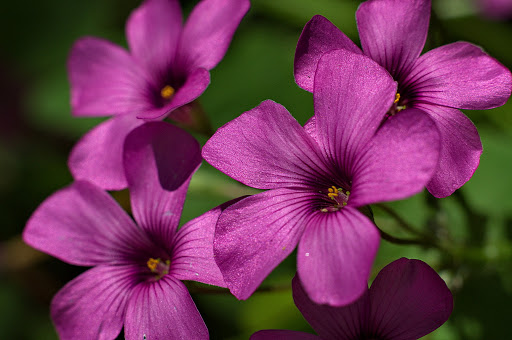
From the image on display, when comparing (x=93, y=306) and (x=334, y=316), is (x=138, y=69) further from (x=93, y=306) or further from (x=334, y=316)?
(x=334, y=316)

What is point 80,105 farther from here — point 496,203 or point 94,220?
point 496,203

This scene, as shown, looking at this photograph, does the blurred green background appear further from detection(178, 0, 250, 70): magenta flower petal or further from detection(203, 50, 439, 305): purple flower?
detection(178, 0, 250, 70): magenta flower petal

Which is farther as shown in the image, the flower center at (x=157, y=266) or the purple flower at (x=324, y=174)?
the flower center at (x=157, y=266)

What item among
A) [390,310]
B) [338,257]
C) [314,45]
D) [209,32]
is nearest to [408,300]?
[390,310]

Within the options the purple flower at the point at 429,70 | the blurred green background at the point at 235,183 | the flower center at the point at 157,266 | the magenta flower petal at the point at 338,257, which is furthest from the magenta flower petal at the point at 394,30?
the flower center at the point at 157,266

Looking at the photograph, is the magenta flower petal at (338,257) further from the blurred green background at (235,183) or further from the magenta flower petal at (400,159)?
the blurred green background at (235,183)

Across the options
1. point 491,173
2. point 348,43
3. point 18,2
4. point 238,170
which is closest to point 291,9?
point 491,173
